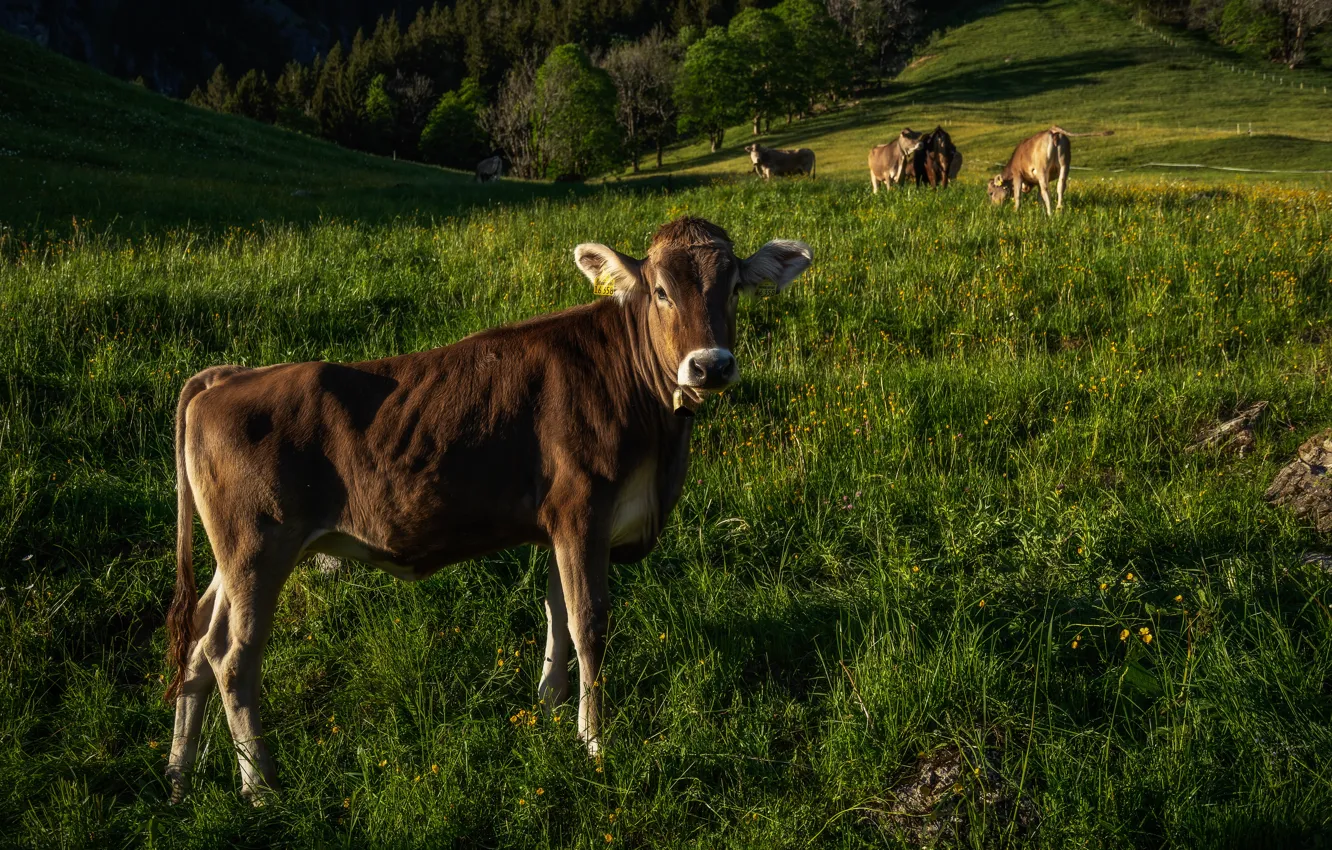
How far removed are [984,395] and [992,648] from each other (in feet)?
12.9

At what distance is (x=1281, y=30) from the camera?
85688 millimetres

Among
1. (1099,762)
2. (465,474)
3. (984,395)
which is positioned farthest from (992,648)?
(984,395)

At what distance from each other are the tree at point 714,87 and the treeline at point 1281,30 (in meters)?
50.6

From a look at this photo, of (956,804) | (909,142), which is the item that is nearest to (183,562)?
(956,804)

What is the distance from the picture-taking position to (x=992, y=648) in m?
4.32

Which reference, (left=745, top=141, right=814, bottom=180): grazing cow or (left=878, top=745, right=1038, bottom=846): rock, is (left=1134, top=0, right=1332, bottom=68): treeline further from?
(left=878, top=745, right=1038, bottom=846): rock

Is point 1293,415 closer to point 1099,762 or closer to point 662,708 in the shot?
point 1099,762

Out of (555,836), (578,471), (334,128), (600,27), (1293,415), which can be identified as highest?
(600,27)

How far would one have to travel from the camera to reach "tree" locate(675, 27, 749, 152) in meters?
75.9

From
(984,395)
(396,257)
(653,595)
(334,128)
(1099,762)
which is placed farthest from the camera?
(334,128)

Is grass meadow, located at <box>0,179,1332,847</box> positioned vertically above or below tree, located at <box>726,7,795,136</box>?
below

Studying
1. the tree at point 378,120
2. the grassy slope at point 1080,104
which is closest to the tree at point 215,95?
the tree at point 378,120

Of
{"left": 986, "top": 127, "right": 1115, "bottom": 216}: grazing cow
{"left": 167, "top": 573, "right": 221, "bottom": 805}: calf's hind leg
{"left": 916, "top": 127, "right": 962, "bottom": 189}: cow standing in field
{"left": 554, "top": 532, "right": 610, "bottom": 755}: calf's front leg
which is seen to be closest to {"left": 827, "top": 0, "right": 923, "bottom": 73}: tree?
{"left": 916, "top": 127, "right": 962, "bottom": 189}: cow standing in field

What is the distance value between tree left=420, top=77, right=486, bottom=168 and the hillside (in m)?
40.4
